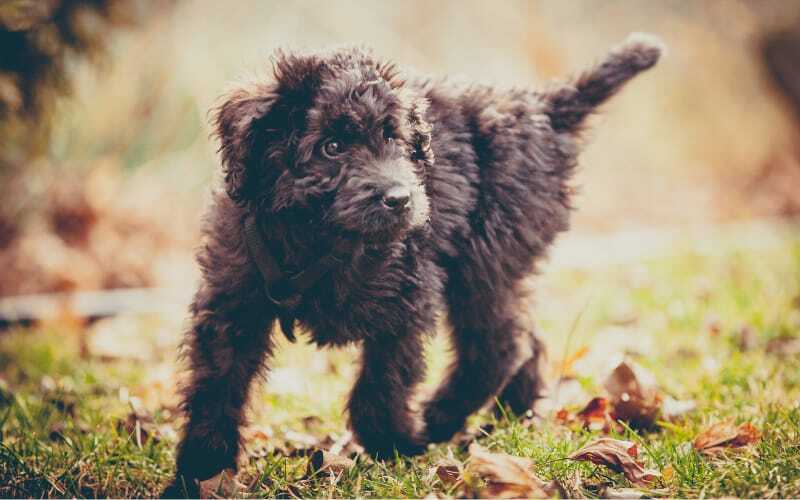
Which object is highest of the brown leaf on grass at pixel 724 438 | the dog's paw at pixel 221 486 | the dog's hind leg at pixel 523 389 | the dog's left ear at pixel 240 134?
the dog's left ear at pixel 240 134

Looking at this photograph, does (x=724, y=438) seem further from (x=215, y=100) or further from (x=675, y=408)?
(x=215, y=100)

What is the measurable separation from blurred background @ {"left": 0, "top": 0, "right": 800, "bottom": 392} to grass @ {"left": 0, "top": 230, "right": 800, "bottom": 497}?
736mm

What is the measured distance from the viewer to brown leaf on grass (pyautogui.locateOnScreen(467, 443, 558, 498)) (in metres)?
2.10

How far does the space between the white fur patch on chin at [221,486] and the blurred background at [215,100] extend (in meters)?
1.17

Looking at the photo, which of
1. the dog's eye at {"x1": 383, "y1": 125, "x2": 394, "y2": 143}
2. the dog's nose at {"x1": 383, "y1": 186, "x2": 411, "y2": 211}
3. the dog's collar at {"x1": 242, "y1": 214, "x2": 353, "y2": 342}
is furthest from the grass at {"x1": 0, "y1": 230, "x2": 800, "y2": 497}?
the dog's eye at {"x1": 383, "y1": 125, "x2": 394, "y2": 143}

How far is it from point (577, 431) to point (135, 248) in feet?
13.7

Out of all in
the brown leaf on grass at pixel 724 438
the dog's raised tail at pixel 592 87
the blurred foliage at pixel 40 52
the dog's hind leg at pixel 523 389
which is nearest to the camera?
the brown leaf on grass at pixel 724 438

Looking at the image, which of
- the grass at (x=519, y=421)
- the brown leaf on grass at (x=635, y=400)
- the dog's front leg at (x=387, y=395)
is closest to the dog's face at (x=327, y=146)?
the dog's front leg at (x=387, y=395)

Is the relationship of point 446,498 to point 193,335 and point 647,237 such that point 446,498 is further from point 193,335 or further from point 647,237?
point 647,237

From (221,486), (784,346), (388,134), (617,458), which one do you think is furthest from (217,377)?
(784,346)

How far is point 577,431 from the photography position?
113 inches

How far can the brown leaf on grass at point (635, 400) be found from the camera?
292 cm

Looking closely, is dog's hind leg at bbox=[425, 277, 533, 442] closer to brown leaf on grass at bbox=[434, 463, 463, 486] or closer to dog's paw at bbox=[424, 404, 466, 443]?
dog's paw at bbox=[424, 404, 466, 443]

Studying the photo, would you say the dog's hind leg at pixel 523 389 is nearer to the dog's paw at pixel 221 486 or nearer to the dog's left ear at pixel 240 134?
the dog's paw at pixel 221 486
